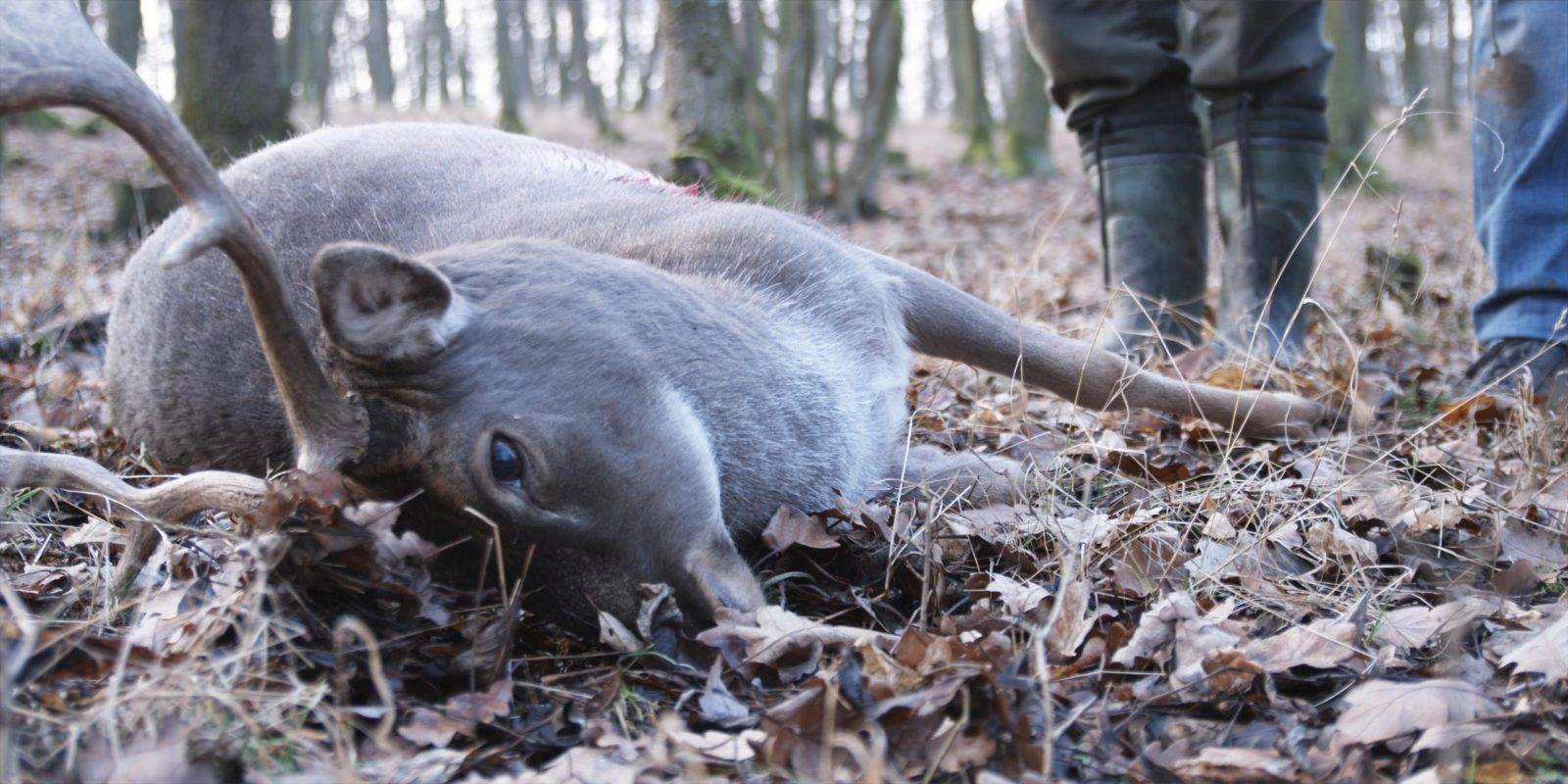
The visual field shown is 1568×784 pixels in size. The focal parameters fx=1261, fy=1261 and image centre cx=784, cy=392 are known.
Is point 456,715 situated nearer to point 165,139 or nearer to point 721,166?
point 165,139

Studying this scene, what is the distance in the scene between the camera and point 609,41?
5312cm

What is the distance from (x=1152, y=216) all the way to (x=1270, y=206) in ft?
1.46

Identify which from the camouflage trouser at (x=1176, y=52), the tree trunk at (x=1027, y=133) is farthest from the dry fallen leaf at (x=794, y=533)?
the tree trunk at (x=1027, y=133)

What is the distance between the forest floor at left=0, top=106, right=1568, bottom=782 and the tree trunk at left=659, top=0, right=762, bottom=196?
19.6 ft

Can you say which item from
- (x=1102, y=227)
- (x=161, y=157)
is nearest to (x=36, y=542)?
(x=161, y=157)

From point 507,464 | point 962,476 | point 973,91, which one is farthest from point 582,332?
point 973,91

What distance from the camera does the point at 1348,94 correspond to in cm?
1598

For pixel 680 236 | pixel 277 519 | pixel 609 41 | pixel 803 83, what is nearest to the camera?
pixel 277 519

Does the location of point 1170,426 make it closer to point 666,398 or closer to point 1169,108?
point 1169,108

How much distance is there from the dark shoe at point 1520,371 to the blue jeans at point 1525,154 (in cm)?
4

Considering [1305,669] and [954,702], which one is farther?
[1305,669]

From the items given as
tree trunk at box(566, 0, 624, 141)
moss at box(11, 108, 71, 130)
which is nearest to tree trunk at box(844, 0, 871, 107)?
tree trunk at box(566, 0, 624, 141)

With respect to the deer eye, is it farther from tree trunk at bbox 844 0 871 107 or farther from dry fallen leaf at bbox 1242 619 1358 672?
tree trunk at bbox 844 0 871 107

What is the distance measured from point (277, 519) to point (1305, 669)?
1934 millimetres
